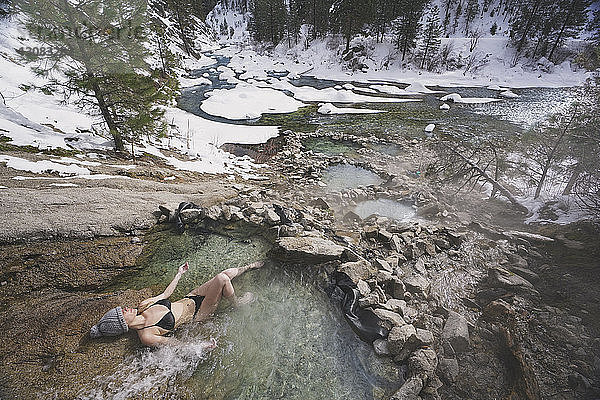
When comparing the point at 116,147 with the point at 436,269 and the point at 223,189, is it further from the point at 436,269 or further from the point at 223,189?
the point at 436,269

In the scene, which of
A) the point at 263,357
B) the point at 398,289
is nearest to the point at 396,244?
the point at 398,289

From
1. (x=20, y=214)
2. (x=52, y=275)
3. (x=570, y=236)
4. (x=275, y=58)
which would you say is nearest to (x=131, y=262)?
(x=52, y=275)

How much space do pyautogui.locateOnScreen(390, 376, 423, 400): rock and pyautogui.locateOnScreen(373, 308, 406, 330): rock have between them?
0.83 meters

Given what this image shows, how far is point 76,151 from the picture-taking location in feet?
30.3

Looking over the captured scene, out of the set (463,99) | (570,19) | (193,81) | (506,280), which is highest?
(570,19)

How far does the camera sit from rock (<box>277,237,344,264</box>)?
5.68 metres

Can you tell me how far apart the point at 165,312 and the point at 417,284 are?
4788 millimetres

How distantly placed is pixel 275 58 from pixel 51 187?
60900 millimetres

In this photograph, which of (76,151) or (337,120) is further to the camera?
(337,120)

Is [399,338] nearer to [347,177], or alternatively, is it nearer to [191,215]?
[191,215]

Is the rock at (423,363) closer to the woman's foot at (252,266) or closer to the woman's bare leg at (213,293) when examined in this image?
the woman's bare leg at (213,293)

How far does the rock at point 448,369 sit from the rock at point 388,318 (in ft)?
2.44

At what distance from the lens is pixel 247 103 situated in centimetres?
2381

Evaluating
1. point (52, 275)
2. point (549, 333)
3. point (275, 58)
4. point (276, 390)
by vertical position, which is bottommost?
point (276, 390)
